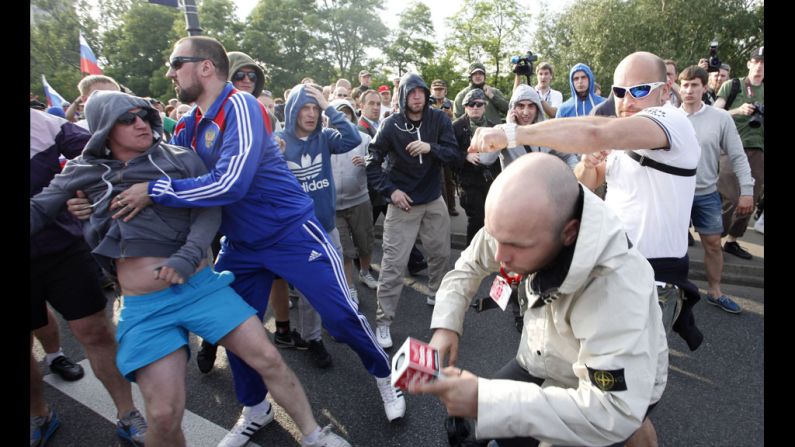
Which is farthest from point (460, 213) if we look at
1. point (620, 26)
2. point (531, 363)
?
point (620, 26)

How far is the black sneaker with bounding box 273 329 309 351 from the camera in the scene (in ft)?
11.4

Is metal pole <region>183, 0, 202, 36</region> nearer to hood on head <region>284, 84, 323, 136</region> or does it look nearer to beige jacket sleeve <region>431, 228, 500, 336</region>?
hood on head <region>284, 84, 323, 136</region>

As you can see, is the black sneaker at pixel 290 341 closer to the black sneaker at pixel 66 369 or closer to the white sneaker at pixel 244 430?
the white sneaker at pixel 244 430

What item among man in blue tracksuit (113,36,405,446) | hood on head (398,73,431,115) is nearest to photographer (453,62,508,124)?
hood on head (398,73,431,115)

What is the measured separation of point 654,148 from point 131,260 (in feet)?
8.26

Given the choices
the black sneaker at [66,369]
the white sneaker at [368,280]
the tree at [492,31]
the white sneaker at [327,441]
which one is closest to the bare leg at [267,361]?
the white sneaker at [327,441]

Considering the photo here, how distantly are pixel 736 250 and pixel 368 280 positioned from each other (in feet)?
14.2

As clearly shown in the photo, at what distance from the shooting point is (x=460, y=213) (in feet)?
23.6

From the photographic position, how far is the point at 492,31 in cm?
3384

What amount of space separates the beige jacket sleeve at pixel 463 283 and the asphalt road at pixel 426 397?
3.83ft

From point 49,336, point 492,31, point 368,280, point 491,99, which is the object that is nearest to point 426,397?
point 368,280

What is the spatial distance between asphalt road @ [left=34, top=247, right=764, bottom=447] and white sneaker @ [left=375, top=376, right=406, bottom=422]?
0.07 meters

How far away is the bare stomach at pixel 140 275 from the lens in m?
1.96
